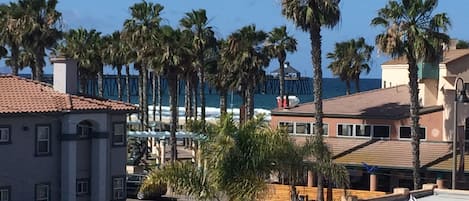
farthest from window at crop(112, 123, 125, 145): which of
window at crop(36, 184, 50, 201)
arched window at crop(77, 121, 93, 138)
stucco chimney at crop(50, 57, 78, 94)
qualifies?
window at crop(36, 184, 50, 201)

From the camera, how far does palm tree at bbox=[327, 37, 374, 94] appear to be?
95.1 meters

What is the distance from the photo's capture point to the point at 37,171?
4784 centimetres

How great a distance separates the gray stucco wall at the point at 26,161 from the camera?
4653 cm

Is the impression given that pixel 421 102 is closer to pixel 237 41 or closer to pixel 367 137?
pixel 367 137

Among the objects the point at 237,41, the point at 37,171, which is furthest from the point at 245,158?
the point at 237,41

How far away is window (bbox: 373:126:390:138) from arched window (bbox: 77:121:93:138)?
75.5 feet

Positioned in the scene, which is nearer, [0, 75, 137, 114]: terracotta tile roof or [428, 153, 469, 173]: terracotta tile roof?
[0, 75, 137, 114]: terracotta tile roof

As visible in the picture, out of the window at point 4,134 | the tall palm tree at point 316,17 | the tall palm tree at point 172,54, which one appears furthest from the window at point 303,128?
the window at point 4,134

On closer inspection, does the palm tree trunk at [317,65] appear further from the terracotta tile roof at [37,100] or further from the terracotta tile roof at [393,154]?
the terracotta tile roof at [37,100]

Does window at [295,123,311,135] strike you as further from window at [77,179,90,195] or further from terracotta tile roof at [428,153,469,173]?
window at [77,179,90,195]

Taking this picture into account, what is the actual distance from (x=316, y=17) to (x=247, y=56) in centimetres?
2076

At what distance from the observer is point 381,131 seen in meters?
66.2

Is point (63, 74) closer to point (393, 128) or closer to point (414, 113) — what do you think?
point (414, 113)

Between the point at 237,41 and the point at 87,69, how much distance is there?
18.5 m
